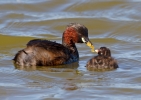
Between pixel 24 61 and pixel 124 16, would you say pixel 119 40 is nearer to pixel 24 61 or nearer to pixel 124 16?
pixel 124 16

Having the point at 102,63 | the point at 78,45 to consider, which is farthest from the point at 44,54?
the point at 78,45

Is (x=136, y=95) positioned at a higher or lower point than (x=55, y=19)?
lower

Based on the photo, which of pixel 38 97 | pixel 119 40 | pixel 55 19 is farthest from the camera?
pixel 55 19

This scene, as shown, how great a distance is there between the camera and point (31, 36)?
50.6 feet

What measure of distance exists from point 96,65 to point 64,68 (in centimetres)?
71

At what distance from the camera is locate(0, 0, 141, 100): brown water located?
10.6 m

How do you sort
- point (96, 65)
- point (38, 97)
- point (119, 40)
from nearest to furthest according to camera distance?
point (38, 97) < point (96, 65) < point (119, 40)

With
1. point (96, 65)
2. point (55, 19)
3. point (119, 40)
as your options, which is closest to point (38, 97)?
point (96, 65)

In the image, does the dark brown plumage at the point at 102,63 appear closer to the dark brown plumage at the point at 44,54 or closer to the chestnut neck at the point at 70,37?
the dark brown plumage at the point at 44,54

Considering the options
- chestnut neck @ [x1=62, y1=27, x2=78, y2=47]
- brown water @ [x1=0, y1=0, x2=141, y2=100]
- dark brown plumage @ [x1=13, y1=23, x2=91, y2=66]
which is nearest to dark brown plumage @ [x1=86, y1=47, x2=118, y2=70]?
brown water @ [x1=0, y1=0, x2=141, y2=100]

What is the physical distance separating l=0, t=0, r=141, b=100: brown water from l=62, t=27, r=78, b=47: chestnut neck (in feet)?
1.53

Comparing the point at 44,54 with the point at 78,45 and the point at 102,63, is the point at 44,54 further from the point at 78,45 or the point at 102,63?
the point at 78,45

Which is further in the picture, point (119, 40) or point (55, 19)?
point (55, 19)

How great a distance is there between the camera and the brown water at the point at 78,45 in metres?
10.6
